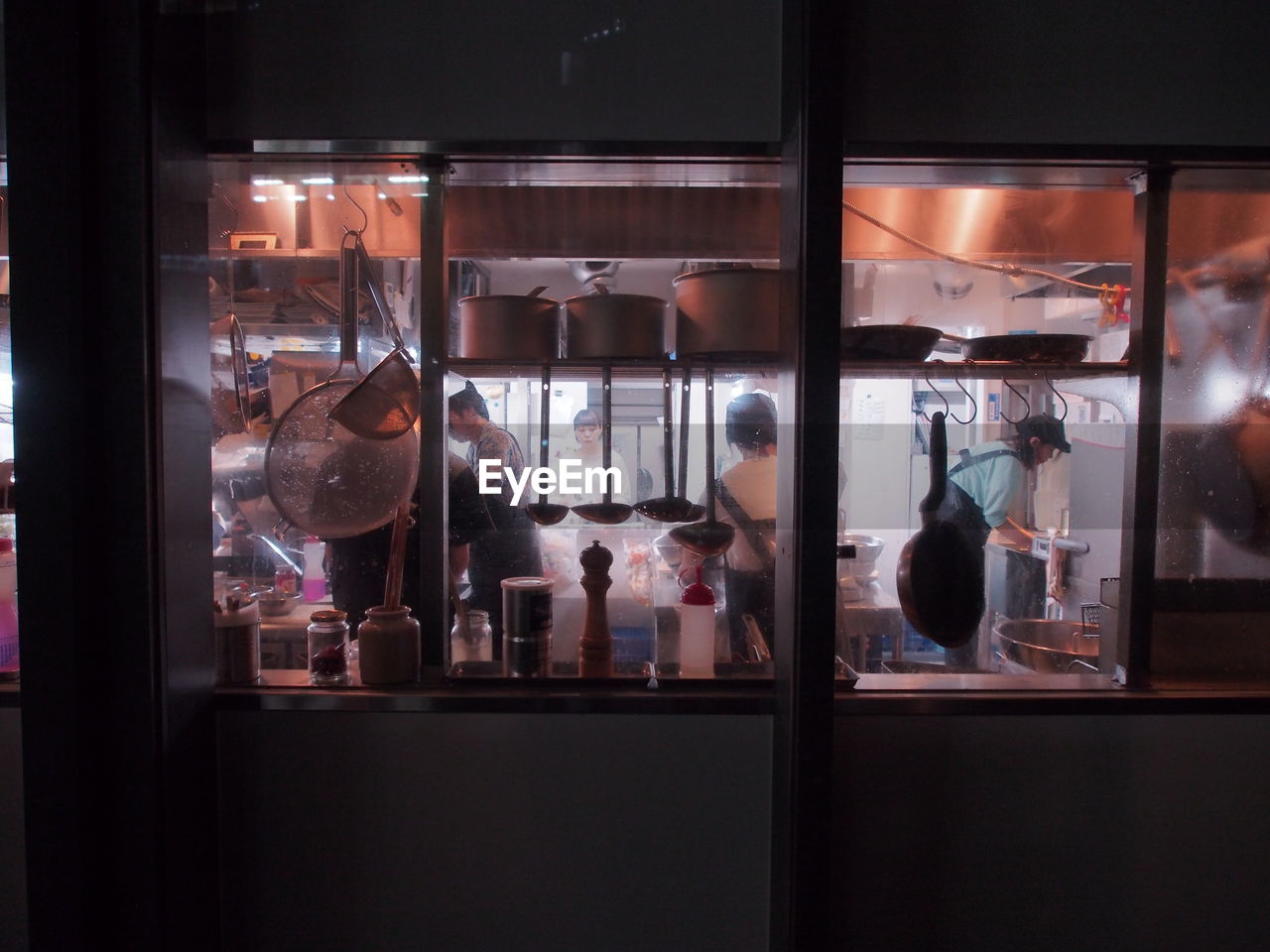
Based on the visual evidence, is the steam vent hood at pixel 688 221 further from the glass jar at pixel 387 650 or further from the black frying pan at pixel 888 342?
the glass jar at pixel 387 650

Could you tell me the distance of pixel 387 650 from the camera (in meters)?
1.00

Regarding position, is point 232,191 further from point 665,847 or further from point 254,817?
point 665,847

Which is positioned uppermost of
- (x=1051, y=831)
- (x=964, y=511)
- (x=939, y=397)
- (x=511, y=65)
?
(x=511, y=65)

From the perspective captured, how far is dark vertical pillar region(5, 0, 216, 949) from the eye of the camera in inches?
31.8

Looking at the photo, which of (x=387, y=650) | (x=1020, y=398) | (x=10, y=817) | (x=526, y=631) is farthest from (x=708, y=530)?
(x=10, y=817)

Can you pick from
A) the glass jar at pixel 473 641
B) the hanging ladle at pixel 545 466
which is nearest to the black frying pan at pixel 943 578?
the hanging ladle at pixel 545 466

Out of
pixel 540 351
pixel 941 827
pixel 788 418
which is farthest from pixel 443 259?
pixel 941 827

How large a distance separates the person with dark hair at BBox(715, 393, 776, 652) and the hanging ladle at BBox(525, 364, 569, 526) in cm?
28

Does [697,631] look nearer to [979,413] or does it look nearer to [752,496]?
[752,496]

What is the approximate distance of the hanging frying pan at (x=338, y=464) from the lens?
3.33 ft

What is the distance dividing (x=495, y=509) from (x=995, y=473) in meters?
0.99

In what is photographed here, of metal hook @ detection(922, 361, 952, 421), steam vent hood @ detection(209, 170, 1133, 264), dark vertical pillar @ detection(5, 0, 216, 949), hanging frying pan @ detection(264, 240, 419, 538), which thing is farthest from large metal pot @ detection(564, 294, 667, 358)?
dark vertical pillar @ detection(5, 0, 216, 949)

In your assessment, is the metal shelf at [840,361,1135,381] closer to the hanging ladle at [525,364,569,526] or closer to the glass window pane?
the glass window pane

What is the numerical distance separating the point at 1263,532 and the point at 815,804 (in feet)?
3.01
